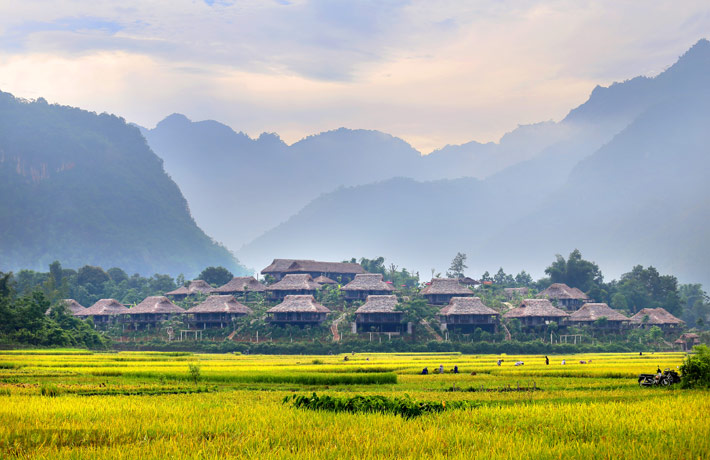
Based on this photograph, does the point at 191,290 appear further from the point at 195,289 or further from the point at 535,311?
the point at 535,311

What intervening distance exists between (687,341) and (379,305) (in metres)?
30.7

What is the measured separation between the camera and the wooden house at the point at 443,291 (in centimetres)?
7687

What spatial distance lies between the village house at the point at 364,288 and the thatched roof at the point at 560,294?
19190 mm

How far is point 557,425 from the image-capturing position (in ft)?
42.9

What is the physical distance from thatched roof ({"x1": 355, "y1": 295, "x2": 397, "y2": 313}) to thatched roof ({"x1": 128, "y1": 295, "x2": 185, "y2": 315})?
68.0 ft

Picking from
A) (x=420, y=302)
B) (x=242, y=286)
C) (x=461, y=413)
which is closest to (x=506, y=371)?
(x=461, y=413)

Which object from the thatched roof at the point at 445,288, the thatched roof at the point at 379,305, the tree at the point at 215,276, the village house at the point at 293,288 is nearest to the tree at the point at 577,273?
the thatched roof at the point at 445,288

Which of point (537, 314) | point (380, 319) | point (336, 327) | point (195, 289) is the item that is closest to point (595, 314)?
point (537, 314)

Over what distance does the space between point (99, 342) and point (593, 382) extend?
46309mm

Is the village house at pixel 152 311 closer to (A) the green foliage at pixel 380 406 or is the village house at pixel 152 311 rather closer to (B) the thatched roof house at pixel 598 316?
(B) the thatched roof house at pixel 598 316

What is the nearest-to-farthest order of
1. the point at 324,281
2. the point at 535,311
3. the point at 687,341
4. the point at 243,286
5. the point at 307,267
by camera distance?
1. the point at 687,341
2. the point at 535,311
3. the point at 243,286
4. the point at 324,281
5. the point at 307,267

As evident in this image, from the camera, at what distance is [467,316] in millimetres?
65938

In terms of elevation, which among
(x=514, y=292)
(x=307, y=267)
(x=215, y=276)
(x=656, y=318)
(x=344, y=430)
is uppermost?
(x=307, y=267)

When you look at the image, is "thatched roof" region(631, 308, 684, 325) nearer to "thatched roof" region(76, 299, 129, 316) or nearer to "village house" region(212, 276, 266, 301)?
"village house" region(212, 276, 266, 301)
